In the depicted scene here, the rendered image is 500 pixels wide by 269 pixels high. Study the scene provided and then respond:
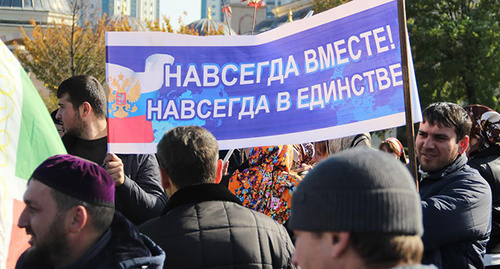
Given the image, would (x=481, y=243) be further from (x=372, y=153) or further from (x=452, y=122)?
(x=372, y=153)

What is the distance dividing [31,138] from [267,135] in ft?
5.60

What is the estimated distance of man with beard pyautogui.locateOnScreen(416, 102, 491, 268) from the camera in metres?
3.70

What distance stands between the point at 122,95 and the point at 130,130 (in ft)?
0.72

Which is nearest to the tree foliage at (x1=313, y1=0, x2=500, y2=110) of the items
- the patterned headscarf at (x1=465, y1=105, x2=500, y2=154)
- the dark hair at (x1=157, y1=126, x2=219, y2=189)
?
the patterned headscarf at (x1=465, y1=105, x2=500, y2=154)

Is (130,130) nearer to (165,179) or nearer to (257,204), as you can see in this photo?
(257,204)

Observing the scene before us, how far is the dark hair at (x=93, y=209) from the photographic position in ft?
8.76

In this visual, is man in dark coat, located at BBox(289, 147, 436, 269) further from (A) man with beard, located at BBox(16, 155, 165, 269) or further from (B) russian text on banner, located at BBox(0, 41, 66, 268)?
(B) russian text on banner, located at BBox(0, 41, 66, 268)

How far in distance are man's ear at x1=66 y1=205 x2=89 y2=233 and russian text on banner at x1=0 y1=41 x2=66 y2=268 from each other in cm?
55

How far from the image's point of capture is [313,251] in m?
1.88

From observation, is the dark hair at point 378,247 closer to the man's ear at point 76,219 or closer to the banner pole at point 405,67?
the man's ear at point 76,219

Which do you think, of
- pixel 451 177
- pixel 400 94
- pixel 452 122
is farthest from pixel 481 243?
pixel 400 94

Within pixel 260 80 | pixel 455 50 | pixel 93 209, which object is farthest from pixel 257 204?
pixel 455 50

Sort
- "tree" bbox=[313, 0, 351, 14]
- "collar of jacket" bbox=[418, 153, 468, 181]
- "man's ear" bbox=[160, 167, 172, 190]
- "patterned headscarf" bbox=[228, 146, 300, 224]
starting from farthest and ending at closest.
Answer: "tree" bbox=[313, 0, 351, 14]
"patterned headscarf" bbox=[228, 146, 300, 224]
"collar of jacket" bbox=[418, 153, 468, 181]
"man's ear" bbox=[160, 167, 172, 190]

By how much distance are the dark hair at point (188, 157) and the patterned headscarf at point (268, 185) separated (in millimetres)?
1425
